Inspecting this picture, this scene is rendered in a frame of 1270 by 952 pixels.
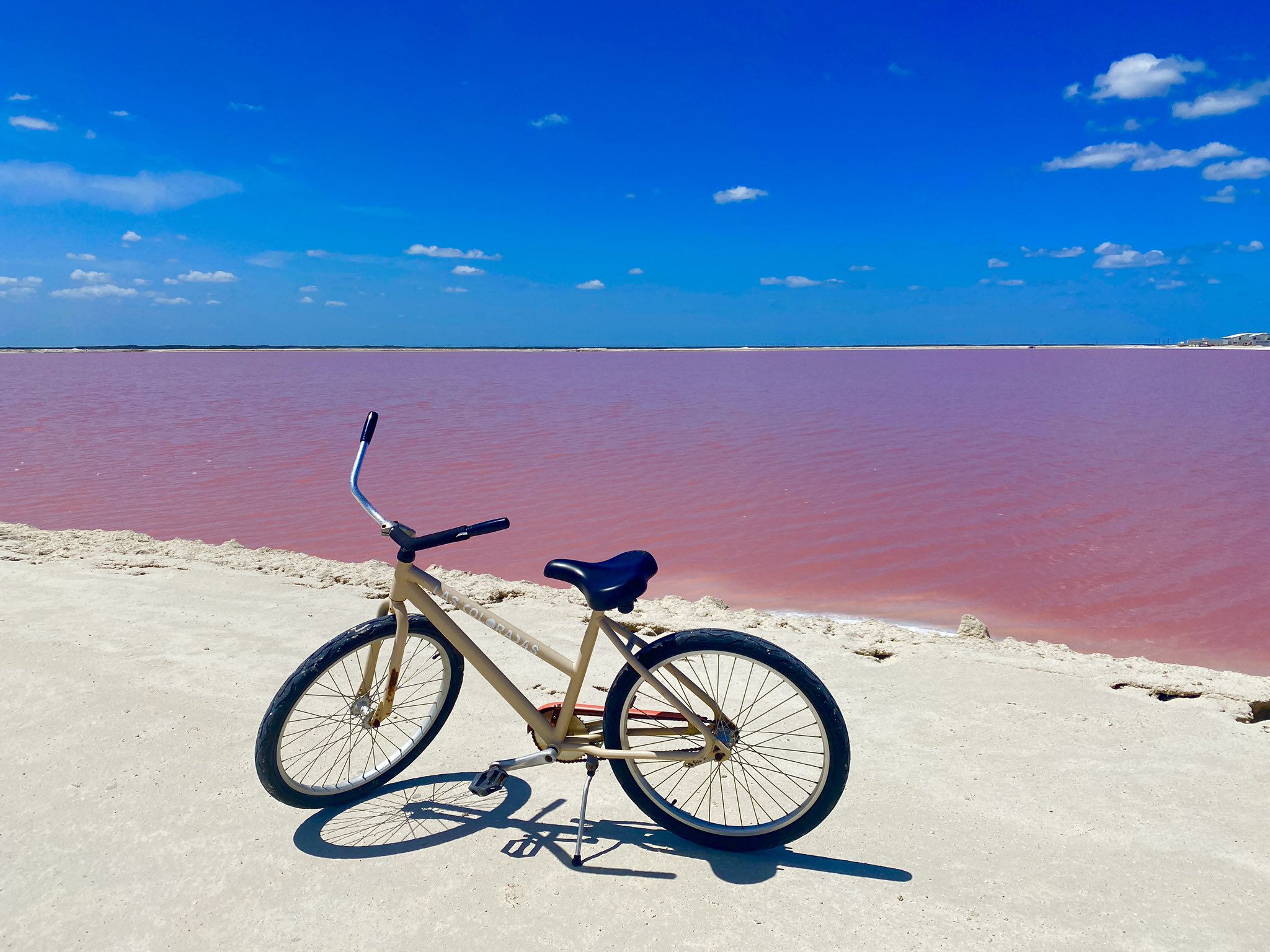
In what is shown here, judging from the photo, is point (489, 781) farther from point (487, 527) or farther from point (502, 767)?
point (487, 527)

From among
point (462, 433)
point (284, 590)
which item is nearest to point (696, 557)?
point (284, 590)

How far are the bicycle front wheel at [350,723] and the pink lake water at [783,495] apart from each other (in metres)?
3.45

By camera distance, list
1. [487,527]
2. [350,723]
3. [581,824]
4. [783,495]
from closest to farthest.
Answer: [581,824] < [487,527] < [350,723] < [783,495]

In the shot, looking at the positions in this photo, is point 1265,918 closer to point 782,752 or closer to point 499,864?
point 782,752

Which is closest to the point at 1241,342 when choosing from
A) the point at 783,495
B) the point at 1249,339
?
the point at 1249,339

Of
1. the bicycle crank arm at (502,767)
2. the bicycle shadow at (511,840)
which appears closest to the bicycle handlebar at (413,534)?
the bicycle crank arm at (502,767)

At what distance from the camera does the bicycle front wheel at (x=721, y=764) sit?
2.77m

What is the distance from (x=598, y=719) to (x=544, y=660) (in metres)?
0.33

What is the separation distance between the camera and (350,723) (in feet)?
10.9

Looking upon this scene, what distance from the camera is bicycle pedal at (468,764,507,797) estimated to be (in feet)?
9.82

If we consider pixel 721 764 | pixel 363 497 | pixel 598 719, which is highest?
pixel 363 497

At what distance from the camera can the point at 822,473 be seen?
457 inches

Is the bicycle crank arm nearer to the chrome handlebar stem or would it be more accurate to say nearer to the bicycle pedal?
the bicycle pedal

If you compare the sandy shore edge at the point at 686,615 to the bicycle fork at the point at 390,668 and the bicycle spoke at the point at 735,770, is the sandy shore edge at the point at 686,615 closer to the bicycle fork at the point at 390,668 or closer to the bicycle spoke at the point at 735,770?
the bicycle spoke at the point at 735,770
